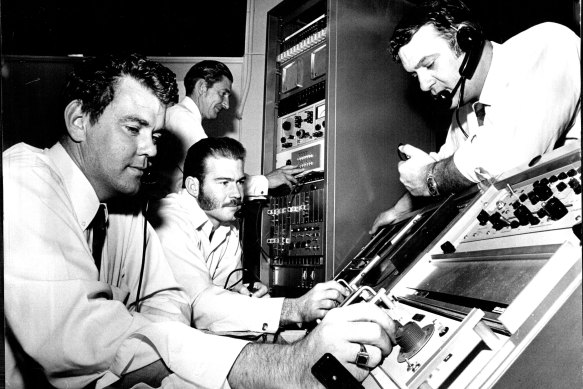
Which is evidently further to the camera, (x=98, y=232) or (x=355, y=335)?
(x=98, y=232)

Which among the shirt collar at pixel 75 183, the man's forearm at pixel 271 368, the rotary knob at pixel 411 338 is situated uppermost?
the shirt collar at pixel 75 183

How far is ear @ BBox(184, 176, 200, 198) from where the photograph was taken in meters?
1.67

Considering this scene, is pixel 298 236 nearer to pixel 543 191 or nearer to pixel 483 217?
pixel 483 217

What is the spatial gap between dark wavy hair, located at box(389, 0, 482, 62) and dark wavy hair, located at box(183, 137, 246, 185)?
2.48ft

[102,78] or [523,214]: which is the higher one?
[102,78]

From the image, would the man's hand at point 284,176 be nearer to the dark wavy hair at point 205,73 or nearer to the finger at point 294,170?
the finger at point 294,170

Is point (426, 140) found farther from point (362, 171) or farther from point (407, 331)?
point (407, 331)

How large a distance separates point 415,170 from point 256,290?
2.52 ft

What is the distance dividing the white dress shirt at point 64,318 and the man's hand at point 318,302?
383mm

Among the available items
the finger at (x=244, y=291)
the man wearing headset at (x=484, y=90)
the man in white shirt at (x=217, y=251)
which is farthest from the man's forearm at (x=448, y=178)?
the finger at (x=244, y=291)

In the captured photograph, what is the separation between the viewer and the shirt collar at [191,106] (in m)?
1.68

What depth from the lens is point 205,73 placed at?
1716mm

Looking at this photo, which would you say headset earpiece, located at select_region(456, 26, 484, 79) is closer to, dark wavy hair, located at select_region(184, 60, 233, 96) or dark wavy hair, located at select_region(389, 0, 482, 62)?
dark wavy hair, located at select_region(389, 0, 482, 62)

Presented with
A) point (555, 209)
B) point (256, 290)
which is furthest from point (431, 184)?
point (256, 290)
